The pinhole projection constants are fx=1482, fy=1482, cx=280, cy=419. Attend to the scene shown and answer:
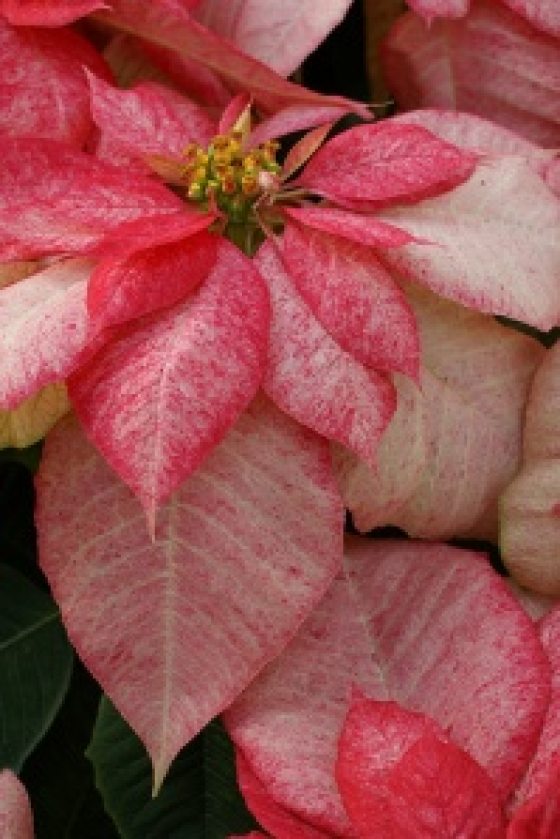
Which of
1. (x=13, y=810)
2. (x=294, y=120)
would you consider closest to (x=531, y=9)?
(x=294, y=120)

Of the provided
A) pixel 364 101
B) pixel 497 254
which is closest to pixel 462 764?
pixel 497 254

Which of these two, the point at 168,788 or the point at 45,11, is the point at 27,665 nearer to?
the point at 168,788

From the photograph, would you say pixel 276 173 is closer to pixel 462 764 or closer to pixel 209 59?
pixel 209 59

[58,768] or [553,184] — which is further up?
[553,184]

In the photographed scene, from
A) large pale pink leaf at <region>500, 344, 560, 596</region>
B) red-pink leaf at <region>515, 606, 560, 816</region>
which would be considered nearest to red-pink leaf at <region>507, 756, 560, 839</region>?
red-pink leaf at <region>515, 606, 560, 816</region>

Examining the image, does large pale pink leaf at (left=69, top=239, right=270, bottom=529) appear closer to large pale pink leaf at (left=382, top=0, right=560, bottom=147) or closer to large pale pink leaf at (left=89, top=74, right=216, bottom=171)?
large pale pink leaf at (left=89, top=74, right=216, bottom=171)

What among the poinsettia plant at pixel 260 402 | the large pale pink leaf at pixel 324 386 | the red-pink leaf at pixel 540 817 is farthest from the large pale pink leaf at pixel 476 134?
the red-pink leaf at pixel 540 817
